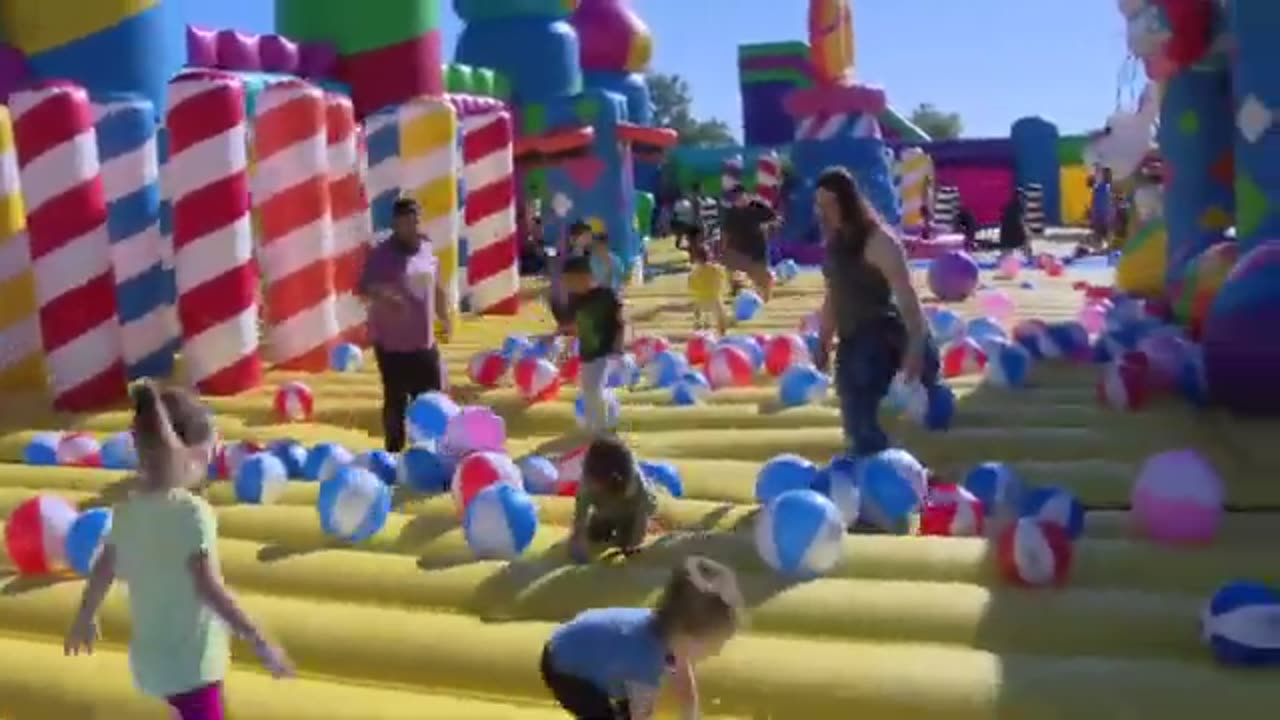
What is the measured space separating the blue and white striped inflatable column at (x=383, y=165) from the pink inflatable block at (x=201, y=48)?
3.56 ft

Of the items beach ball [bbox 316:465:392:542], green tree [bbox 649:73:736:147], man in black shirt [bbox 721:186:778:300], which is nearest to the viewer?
beach ball [bbox 316:465:392:542]

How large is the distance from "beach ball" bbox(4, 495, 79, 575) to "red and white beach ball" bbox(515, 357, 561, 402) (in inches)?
102

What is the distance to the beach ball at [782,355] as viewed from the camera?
23.6ft

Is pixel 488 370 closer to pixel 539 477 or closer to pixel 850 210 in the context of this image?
pixel 539 477

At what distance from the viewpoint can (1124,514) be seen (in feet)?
14.1

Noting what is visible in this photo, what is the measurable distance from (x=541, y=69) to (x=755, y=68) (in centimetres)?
1309

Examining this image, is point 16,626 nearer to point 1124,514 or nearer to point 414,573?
point 414,573

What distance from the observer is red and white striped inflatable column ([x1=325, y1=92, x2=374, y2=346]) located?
873cm

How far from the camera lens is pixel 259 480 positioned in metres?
4.97

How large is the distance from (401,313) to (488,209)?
4.98 meters

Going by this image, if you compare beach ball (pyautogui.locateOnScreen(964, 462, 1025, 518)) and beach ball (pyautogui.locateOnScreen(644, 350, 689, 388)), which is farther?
beach ball (pyautogui.locateOnScreen(644, 350, 689, 388))

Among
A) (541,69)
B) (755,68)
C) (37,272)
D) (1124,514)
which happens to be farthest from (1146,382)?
(755,68)

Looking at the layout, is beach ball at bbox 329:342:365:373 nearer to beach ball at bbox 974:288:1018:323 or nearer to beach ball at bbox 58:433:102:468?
beach ball at bbox 58:433:102:468

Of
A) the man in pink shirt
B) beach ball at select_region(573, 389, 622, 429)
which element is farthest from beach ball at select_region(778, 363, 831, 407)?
the man in pink shirt
